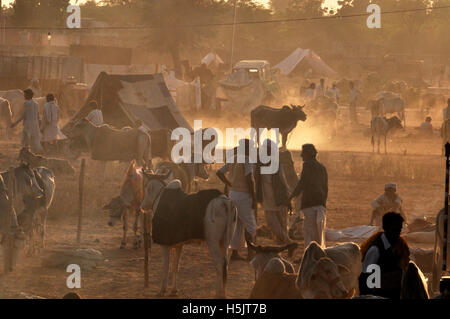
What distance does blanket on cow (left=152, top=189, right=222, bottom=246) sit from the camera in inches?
449

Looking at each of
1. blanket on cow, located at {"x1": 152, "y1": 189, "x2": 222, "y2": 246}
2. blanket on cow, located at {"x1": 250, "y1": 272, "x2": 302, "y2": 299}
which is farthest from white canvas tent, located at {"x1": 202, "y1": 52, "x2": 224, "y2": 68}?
blanket on cow, located at {"x1": 250, "y1": 272, "x2": 302, "y2": 299}

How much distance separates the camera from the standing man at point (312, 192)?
12578 mm

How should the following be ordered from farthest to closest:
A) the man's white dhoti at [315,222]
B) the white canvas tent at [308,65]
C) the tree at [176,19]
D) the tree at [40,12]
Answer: the white canvas tent at [308,65]
the tree at [40,12]
the tree at [176,19]
the man's white dhoti at [315,222]

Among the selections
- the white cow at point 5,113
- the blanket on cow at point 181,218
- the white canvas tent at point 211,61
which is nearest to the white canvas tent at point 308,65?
the white canvas tent at point 211,61

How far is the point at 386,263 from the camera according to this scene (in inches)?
334

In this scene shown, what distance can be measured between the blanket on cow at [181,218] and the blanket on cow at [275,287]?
7.71ft

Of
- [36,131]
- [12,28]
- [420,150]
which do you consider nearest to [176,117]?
[36,131]

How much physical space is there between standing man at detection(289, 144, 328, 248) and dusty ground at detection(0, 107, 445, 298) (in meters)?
1.17

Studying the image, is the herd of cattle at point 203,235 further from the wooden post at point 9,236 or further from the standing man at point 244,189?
the standing man at point 244,189

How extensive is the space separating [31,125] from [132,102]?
4505mm
